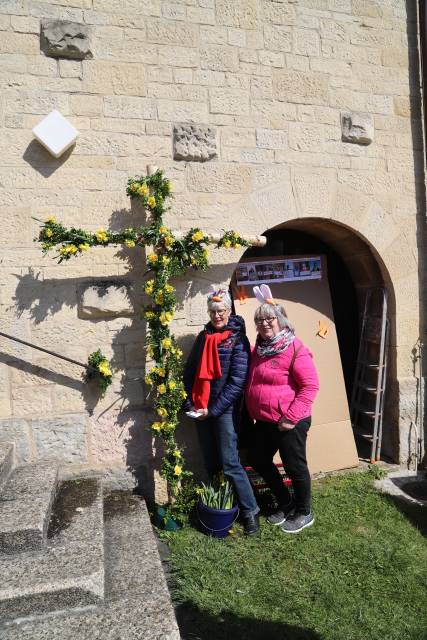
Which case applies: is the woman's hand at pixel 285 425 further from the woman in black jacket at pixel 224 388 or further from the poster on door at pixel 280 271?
the poster on door at pixel 280 271

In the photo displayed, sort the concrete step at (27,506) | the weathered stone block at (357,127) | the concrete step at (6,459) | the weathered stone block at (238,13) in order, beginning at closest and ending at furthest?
1. the concrete step at (27,506)
2. the concrete step at (6,459)
3. the weathered stone block at (238,13)
4. the weathered stone block at (357,127)

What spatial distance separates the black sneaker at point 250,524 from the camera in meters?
3.20

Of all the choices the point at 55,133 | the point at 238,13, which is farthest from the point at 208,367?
the point at 238,13

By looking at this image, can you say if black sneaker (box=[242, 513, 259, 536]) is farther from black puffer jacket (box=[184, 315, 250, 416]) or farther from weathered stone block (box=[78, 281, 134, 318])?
weathered stone block (box=[78, 281, 134, 318])

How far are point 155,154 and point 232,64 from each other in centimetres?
99

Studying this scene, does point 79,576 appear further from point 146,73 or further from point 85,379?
point 146,73

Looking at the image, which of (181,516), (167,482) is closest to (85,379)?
(167,482)

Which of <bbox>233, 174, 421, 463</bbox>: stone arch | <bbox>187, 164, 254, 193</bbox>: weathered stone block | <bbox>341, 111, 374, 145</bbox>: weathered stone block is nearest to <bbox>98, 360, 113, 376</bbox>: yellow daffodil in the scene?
<bbox>187, 164, 254, 193</bbox>: weathered stone block

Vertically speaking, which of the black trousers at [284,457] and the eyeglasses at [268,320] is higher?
the eyeglasses at [268,320]

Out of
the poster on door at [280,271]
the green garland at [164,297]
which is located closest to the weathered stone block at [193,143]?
the green garland at [164,297]

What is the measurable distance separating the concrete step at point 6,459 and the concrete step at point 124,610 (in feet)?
2.44

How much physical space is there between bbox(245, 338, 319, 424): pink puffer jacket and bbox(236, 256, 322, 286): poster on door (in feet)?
3.56

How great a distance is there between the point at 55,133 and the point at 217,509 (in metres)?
2.81

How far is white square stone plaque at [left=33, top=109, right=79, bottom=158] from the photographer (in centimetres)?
324
